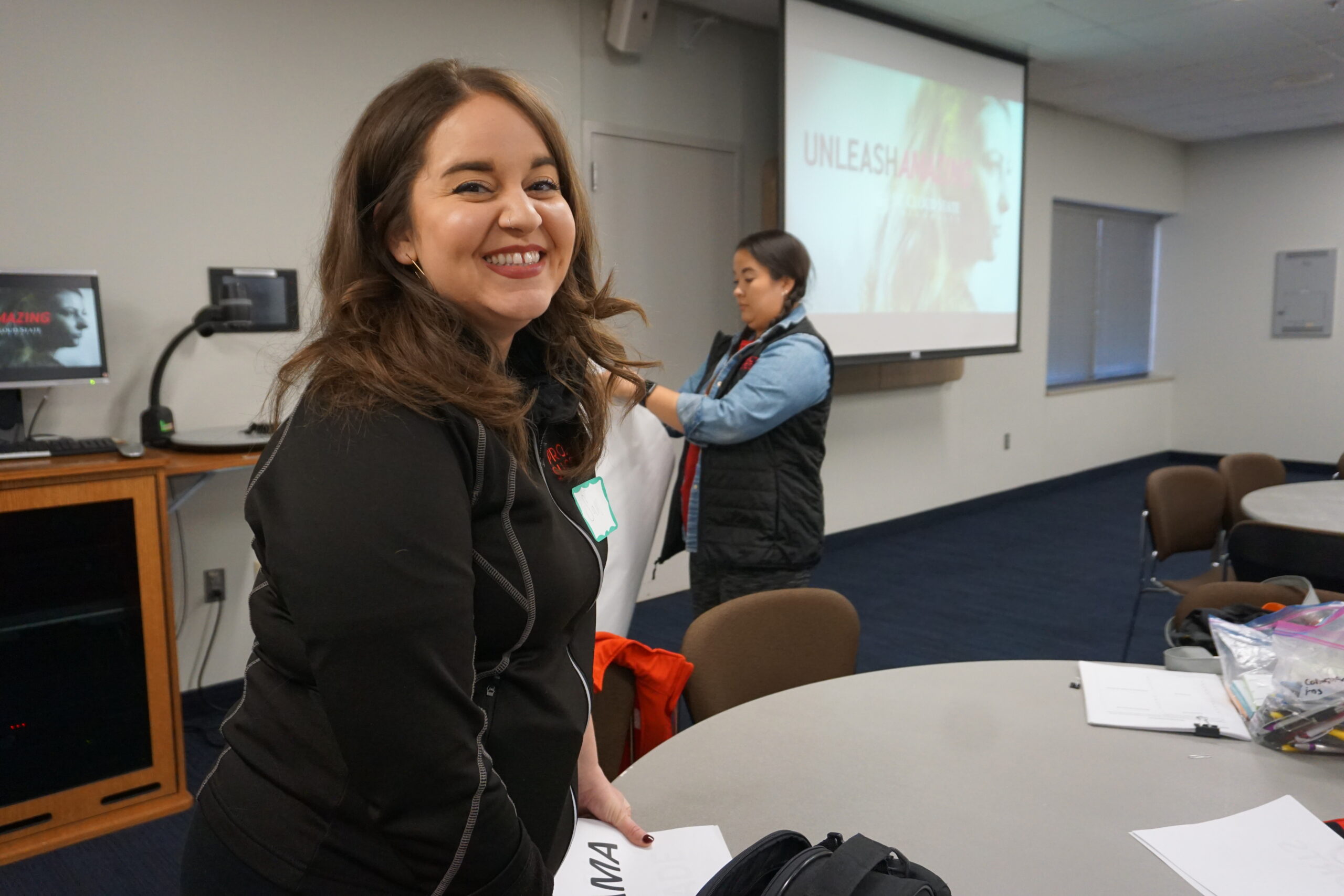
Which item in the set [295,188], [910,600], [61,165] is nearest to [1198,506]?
[910,600]

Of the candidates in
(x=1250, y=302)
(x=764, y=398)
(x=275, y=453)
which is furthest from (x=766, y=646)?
(x=1250, y=302)

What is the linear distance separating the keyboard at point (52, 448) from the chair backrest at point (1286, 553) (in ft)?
10.3

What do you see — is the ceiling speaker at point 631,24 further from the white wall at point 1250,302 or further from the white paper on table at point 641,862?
the white wall at point 1250,302

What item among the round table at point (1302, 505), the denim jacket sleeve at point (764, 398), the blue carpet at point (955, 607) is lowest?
the blue carpet at point (955, 607)

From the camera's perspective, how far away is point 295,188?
3.08 m

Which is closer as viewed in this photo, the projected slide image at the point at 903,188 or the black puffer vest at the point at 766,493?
the black puffer vest at the point at 766,493

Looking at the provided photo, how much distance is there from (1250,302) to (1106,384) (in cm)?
157

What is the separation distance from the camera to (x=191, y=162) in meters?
2.84

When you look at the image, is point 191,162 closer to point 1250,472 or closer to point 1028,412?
point 1250,472

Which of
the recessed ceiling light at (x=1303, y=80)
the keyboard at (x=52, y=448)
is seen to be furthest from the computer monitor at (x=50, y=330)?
the recessed ceiling light at (x=1303, y=80)

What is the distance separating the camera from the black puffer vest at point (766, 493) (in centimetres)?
238

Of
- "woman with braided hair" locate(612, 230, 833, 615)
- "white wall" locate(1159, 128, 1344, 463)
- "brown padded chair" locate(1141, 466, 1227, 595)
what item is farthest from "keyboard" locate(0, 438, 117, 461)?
"white wall" locate(1159, 128, 1344, 463)

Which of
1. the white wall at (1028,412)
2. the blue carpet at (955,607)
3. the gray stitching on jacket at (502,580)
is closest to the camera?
the gray stitching on jacket at (502,580)

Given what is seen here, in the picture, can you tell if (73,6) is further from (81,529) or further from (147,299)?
(81,529)
